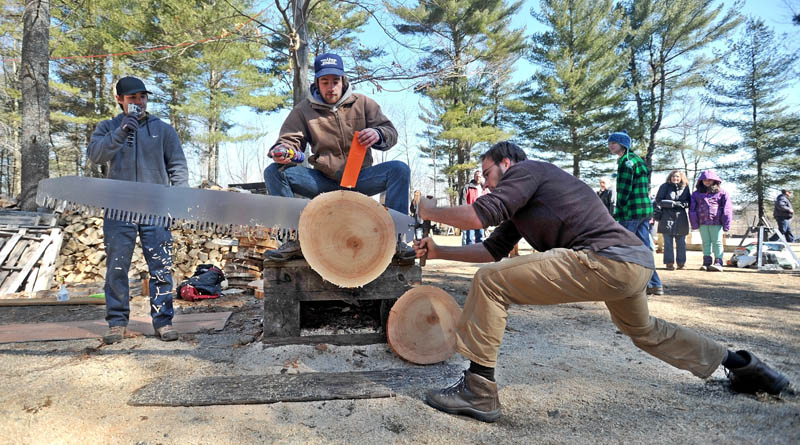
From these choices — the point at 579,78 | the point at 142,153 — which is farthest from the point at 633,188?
the point at 579,78

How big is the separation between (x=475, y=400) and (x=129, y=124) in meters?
3.09

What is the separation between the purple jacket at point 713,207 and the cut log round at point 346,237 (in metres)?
7.10

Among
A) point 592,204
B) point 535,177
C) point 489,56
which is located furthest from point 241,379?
point 489,56

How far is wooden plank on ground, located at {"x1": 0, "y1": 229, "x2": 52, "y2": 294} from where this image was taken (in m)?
5.50

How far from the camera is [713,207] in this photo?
7164mm

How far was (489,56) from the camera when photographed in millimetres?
11219

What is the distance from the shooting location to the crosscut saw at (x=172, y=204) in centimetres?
310

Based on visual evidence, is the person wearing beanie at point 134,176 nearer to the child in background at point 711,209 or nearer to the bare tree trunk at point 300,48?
the bare tree trunk at point 300,48

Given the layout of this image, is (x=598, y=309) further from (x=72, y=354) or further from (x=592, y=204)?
(x=72, y=354)

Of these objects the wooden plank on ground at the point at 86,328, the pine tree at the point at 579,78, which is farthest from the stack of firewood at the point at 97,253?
the pine tree at the point at 579,78

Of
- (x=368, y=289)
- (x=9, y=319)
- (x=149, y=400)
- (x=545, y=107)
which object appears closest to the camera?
(x=149, y=400)

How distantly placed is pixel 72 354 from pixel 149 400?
4.55 feet

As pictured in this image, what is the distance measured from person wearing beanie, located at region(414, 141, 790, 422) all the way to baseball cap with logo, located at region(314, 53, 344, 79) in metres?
1.55

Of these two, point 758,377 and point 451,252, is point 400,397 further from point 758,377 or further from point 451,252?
point 758,377
